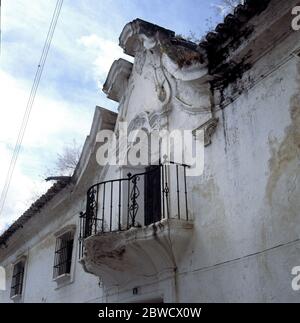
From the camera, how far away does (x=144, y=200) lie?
827 cm

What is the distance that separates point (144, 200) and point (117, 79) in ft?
9.69

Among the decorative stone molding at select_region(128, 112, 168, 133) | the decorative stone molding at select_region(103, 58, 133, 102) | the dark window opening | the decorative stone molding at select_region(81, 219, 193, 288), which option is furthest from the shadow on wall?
the dark window opening

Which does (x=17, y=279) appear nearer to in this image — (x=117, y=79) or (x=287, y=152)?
(x=117, y=79)

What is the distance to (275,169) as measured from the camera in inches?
218

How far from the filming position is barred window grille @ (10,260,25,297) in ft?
45.5

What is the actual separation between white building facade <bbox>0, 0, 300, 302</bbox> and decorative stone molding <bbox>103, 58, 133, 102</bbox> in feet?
0.08

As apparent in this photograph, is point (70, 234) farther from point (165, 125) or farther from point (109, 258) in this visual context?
point (165, 125)

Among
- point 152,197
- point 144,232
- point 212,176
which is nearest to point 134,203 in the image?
point 144,232

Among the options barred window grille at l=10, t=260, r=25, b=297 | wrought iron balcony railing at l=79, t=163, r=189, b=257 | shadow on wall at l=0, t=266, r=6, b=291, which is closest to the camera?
wrought iron balcony railing at l=79, t=163, r=189, b=257

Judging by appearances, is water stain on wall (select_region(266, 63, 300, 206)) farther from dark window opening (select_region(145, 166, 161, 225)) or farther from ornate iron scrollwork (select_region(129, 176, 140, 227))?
dark window opening (select_region(145, 166, 161, 225))

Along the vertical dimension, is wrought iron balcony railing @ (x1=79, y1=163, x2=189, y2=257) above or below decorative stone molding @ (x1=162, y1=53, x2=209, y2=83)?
below

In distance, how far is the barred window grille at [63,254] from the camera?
11.1m
